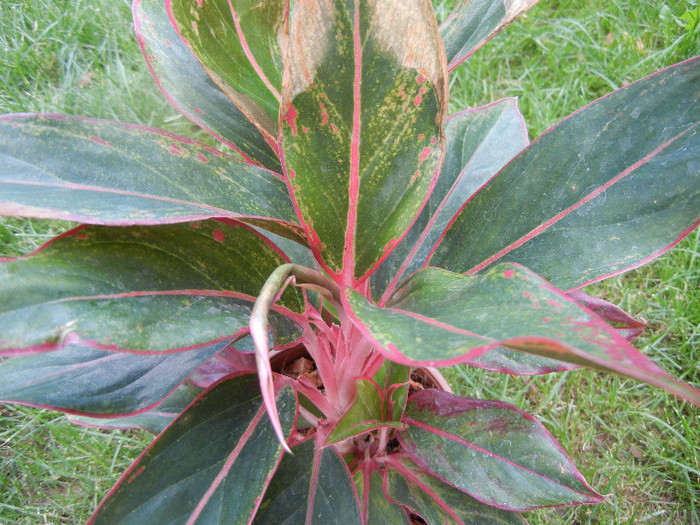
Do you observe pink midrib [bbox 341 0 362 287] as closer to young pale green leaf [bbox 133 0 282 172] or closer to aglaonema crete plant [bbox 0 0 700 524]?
aglaonema crete plant [bbox 0 0 700 524]

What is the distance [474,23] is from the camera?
633 mm

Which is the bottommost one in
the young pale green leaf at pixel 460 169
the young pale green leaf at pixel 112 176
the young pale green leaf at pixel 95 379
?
the young pale green leaf at pixel 95 379

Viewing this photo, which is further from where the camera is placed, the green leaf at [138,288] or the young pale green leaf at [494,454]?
the young pale green leaf at [494,454]

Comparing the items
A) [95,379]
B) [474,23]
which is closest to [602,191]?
[474,23]

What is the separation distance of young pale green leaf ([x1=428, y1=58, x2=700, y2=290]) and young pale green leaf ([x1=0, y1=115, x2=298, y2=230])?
25cm

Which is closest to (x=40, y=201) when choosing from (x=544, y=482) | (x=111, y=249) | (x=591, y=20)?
(x=111, y=249)

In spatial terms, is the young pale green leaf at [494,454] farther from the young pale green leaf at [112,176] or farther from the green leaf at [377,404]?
the young pale green leaf at [112,176]

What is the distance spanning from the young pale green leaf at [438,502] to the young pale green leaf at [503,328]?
1.28 feet

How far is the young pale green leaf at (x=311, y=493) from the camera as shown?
2.16 feet

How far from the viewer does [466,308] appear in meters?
0.42

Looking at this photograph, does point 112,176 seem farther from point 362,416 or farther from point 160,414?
point 160,414

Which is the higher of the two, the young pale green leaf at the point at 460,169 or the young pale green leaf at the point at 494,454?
the young pale green leaf at the point at 460,169

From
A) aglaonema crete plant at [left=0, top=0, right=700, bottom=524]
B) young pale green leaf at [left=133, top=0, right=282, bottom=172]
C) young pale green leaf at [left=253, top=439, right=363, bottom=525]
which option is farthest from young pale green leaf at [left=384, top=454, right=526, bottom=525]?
young pale green leaf at [left=133, top=0, right=282, bottom=172]

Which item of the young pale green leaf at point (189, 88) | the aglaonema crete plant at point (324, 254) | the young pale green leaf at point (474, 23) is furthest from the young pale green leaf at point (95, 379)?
the young pale green leaf at point (474, 23)
